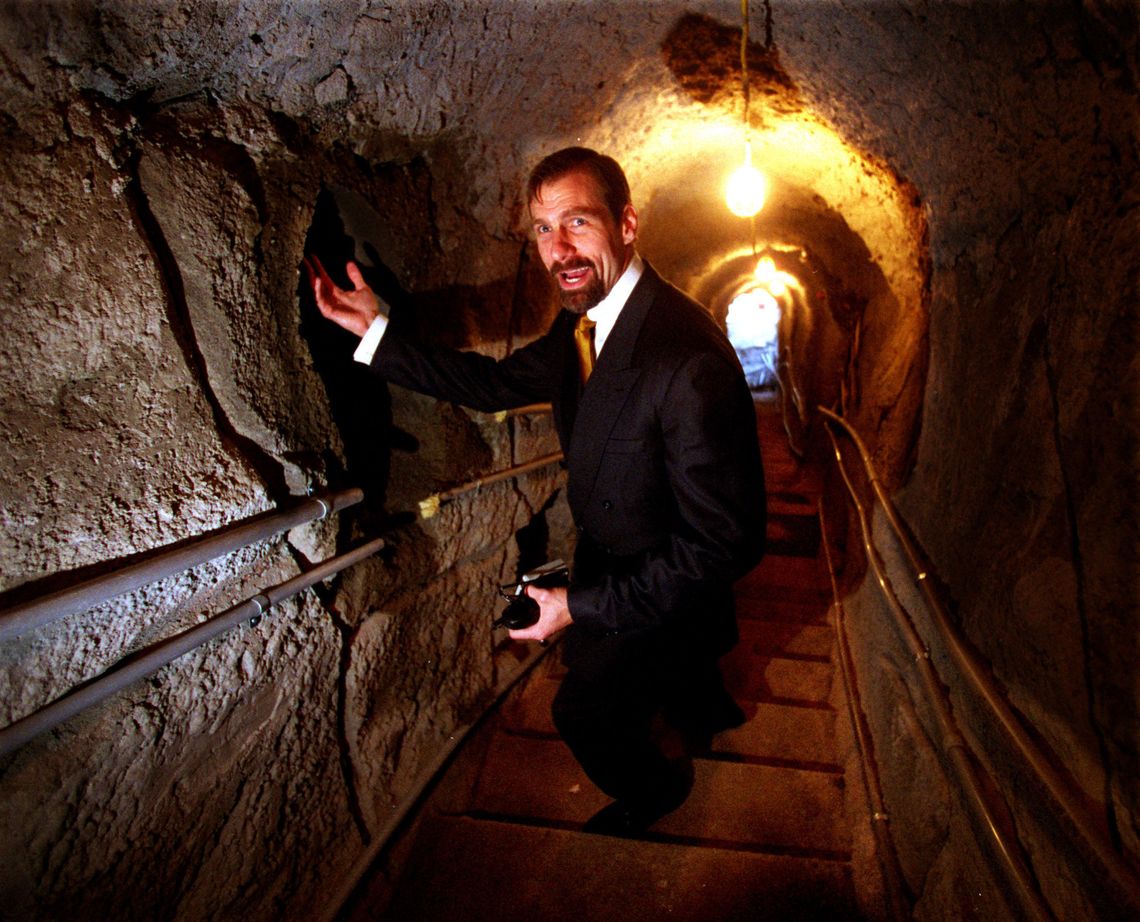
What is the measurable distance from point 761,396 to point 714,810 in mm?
13310

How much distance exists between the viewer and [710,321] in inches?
90.3

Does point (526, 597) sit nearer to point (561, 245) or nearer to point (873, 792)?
point (561, 245)

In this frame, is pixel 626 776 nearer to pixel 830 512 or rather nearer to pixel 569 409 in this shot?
pixel 569 409

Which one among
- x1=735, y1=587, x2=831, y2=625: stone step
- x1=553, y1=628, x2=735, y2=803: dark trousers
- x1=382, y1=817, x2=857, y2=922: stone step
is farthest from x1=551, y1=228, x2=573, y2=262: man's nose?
x1=735, y1=587, x2=831, y2=625: stone step

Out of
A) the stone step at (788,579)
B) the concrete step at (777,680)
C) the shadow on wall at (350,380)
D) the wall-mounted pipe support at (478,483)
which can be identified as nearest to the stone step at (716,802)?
the concrete step at (777,680)

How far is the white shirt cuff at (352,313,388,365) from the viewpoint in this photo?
2332 millimetres

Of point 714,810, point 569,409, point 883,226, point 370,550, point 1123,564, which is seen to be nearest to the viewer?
point 1123,564

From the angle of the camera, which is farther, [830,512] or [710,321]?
[830,512]

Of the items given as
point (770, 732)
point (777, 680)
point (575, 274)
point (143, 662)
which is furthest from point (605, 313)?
point (777, 680)

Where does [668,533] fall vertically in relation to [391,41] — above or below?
below

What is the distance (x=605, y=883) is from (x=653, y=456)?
1.77 meters

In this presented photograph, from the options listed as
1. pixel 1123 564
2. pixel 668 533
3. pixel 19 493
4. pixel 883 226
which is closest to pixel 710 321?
pixel 668 533

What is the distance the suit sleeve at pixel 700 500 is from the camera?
6.38 ft

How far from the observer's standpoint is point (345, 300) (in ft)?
7.57
